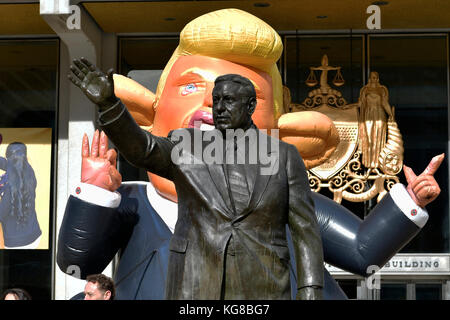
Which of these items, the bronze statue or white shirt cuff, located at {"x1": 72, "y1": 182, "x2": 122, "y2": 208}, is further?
white shirt cuff, located at {"x1": 72, "y1": 182, "x2": 122, "y2": 208}

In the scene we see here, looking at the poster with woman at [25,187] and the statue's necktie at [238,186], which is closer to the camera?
the statue's necktie at [238,186]

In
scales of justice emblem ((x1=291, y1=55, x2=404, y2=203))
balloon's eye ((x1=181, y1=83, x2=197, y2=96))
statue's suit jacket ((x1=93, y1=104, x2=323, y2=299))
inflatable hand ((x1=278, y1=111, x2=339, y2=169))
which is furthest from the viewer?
scales of justice emblem ((x1=291, y1=55, x2=404, y2=203))

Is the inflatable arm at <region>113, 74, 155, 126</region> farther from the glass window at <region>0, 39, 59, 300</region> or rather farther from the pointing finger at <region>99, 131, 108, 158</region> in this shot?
the glass window at <region>0, 39, 59, 300</region>

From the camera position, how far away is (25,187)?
9.76 meters

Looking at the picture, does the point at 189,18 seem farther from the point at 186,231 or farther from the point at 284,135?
the point at 186,231

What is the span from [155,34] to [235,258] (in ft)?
22.7

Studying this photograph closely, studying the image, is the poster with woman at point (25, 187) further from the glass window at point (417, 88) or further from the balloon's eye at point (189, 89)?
the balloon's eye at point (189, 89)

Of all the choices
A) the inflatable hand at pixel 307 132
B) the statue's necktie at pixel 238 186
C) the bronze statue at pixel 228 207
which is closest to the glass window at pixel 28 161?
the inflatable hand at pixel 307 132

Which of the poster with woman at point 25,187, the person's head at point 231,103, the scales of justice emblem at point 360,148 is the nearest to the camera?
the person's head at point 231,103

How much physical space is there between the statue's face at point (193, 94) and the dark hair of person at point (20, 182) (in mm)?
4036

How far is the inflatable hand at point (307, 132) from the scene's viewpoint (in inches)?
245

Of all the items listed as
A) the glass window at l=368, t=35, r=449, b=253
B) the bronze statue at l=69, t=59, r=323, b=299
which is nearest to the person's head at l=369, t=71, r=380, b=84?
the glass window at l=368, t=35, r=449, b=253

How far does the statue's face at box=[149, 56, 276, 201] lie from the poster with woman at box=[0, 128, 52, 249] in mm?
4005

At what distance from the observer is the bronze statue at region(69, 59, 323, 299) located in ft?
10.3
